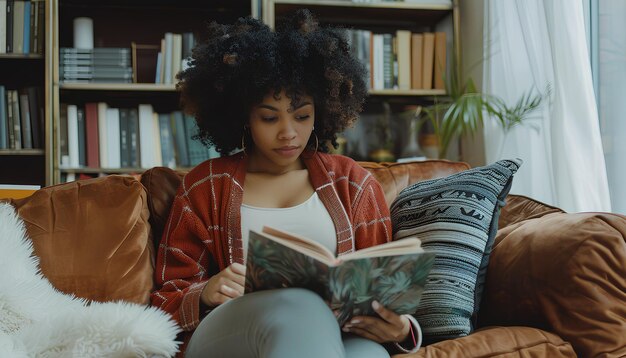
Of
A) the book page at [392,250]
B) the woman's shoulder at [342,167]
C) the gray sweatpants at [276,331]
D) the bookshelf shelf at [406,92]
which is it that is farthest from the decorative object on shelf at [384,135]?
the book page at [392,250]

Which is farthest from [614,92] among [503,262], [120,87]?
[120,87]

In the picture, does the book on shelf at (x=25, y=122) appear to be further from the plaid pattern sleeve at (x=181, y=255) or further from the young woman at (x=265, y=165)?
the plaid pattern sleeve at (x=181, y=255)

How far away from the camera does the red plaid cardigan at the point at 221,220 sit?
1532mm

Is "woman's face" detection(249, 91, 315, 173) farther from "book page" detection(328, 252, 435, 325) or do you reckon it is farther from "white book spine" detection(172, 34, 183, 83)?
"white book spine" detection(172, 34, 183, 83)

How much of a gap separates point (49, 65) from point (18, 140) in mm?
347

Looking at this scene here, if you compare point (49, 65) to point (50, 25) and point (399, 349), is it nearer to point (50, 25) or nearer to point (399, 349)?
point (50, 25)

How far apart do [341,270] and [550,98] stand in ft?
5.46

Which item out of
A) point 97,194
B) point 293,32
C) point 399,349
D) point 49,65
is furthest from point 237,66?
point 49,65

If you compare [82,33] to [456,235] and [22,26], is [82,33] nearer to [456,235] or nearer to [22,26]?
[22,26]

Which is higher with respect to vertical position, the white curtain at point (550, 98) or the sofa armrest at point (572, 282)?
the white curtain at point (550, 98)

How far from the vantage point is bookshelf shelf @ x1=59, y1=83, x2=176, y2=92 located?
2.91 meters

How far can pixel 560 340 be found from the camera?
1363 mm

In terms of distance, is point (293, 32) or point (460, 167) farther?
point (460, 167)

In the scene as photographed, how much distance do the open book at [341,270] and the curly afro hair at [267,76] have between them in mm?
575
